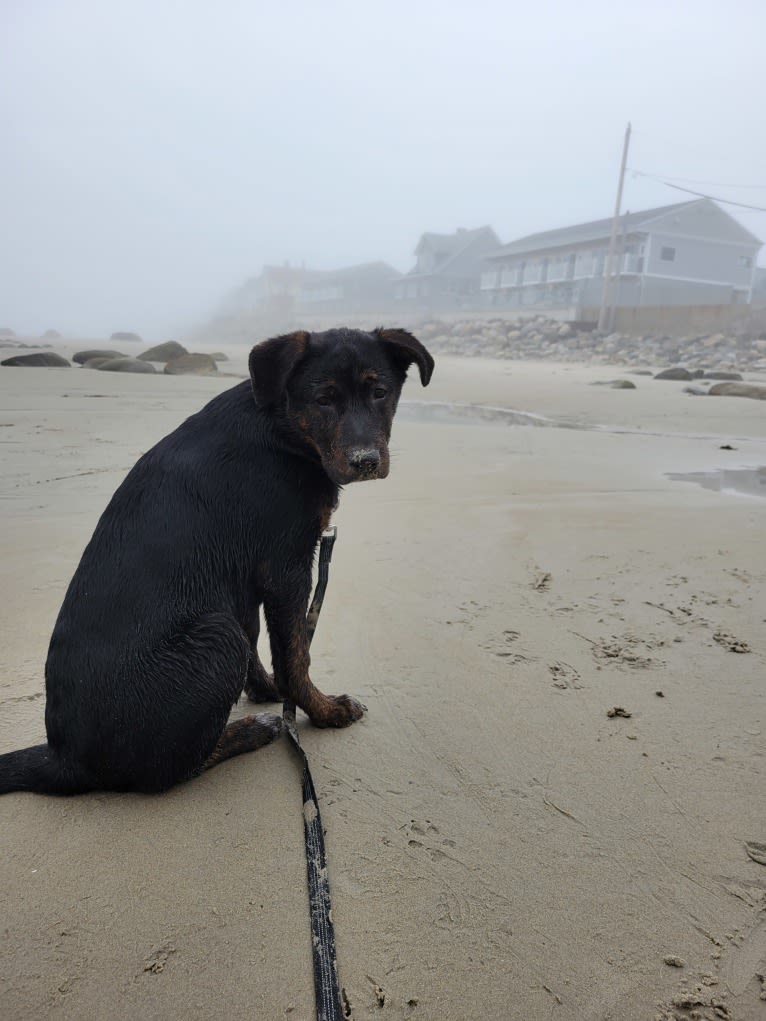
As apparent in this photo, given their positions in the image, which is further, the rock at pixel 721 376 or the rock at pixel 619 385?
the rock at pixel 721 376

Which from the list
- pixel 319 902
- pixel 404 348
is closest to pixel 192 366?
pixel 404 348

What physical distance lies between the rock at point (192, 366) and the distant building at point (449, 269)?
150 feet

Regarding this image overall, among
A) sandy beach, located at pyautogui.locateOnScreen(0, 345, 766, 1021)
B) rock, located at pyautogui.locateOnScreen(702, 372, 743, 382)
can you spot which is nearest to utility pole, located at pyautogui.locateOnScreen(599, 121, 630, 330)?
rock, located at pyautogui.locateOnScreen(702, 372, 743, 382)

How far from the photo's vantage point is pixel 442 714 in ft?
9.03

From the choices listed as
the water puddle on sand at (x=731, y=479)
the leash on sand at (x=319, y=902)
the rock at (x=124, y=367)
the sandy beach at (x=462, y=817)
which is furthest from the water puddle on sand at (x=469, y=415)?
the leash on sand at (x=319, y=902)

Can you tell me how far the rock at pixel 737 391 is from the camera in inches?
570

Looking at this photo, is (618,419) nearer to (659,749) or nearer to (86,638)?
(659,749)

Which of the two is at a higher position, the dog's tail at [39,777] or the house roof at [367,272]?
the house roof at [367,272]

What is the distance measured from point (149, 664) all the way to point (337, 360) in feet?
4.47

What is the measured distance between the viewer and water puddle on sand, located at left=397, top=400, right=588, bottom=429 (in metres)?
10.8

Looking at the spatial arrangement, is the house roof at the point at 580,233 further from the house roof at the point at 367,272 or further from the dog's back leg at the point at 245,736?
the dog's back leg at the point at 245,736

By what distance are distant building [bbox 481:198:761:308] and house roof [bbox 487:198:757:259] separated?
0.07 metres

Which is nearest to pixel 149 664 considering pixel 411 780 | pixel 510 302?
pixel 411 780

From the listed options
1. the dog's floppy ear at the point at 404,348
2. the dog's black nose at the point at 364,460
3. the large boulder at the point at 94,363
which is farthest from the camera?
the large boulder at the point at 94,363
